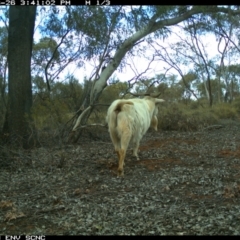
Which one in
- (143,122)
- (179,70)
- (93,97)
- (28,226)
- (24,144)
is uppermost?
(179,70)

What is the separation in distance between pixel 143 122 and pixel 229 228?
433cm

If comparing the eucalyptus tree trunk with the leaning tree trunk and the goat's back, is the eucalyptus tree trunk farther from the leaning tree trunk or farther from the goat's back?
the goat's back

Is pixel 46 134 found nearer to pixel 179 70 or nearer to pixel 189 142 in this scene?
pixel 189 142

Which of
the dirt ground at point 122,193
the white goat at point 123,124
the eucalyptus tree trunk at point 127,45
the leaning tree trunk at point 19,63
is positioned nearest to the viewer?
the dirt ground at point 122,193

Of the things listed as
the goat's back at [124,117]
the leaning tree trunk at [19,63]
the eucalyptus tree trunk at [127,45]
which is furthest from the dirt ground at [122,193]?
the eucalyptus tree trunk at [127,45]

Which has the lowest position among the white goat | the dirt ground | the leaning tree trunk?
the dirt ground

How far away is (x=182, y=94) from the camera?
3694cm

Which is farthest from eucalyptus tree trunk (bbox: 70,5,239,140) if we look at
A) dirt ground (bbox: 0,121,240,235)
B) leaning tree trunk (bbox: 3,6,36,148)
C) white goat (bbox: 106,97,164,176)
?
white goat (bbox: 106,97,164,176)

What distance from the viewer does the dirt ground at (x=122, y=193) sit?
4293 mm

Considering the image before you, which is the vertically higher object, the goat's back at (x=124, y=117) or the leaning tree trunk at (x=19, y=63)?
the leaning tree trunk at (x=19, y=63)

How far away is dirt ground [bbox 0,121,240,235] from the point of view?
4.29m

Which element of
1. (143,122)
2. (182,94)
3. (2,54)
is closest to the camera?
(143,122)

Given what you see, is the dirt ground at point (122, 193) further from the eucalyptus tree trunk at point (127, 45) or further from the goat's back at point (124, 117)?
the eucalyptus tree trunk at point (127, 45)

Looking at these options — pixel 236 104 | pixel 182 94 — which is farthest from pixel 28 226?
pixel 182 94
